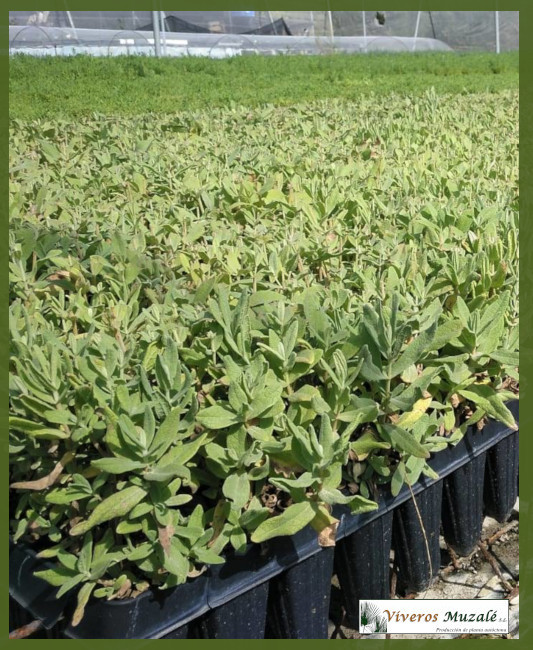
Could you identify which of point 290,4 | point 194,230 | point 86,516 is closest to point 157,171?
point 194,230

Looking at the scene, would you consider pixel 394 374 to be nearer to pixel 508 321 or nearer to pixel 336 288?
pixel 336 288

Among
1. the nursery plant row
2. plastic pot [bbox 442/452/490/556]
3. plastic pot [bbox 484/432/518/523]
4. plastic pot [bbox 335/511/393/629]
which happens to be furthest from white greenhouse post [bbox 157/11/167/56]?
plastic pot [bbox 335/511/393/629]

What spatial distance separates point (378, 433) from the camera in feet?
5.47

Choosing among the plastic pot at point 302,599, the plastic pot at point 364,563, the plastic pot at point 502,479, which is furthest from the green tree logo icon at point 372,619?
the plastic pot at point 502,479

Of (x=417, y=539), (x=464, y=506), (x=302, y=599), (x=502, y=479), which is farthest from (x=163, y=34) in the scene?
(x=302, y=599)

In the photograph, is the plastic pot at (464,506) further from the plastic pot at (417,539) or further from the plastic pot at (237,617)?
the plastic pot at (237,617)

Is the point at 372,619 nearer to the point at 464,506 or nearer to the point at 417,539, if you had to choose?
the point at 417,539

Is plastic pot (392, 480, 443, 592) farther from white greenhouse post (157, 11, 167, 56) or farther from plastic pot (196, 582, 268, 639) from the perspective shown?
white greenhouse post (157, 11, 167, 56)

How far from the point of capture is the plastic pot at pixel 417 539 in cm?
195

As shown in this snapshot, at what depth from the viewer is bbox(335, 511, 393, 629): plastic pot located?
183 cm

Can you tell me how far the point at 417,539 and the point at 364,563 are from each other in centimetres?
21

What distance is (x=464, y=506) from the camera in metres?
2.14

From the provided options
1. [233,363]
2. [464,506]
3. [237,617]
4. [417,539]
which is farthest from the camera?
[464,506]

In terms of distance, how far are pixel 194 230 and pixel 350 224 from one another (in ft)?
1.82
